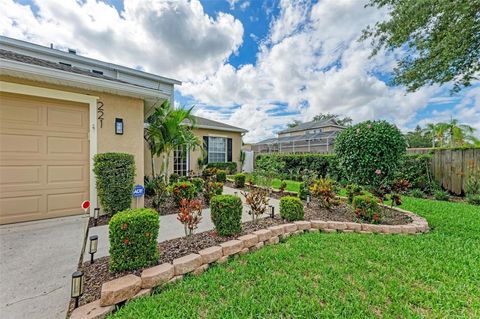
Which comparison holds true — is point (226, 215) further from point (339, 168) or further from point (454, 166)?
point (454, 166)

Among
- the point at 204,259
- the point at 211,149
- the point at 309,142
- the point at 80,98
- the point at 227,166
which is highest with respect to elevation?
the point at 309,142

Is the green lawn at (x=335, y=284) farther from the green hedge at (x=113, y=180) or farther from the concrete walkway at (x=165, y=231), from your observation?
the green hedge at (x=113, y=180)

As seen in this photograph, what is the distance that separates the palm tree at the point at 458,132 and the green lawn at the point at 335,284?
408 inches

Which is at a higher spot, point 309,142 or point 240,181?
point 309,142

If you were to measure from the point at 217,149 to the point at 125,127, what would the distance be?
860 centimetres

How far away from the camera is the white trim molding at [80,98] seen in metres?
Answer: 3.76

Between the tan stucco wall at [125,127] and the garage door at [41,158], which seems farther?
the tan stucco wall at [125,127]

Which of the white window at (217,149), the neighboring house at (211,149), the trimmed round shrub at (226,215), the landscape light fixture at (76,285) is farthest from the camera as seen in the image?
the white window at (217,149)

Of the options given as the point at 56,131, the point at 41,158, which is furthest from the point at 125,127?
the point at 41,158

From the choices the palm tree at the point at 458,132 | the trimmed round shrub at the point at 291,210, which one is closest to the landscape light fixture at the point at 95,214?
the trimmed round shrub at the point at 291,210

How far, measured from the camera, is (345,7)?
700 cm

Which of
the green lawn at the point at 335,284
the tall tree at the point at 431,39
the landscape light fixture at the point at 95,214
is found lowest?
the green lawn at the point at 335,284

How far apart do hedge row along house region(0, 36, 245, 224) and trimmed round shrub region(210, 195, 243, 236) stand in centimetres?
272

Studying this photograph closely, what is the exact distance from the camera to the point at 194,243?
308cm
